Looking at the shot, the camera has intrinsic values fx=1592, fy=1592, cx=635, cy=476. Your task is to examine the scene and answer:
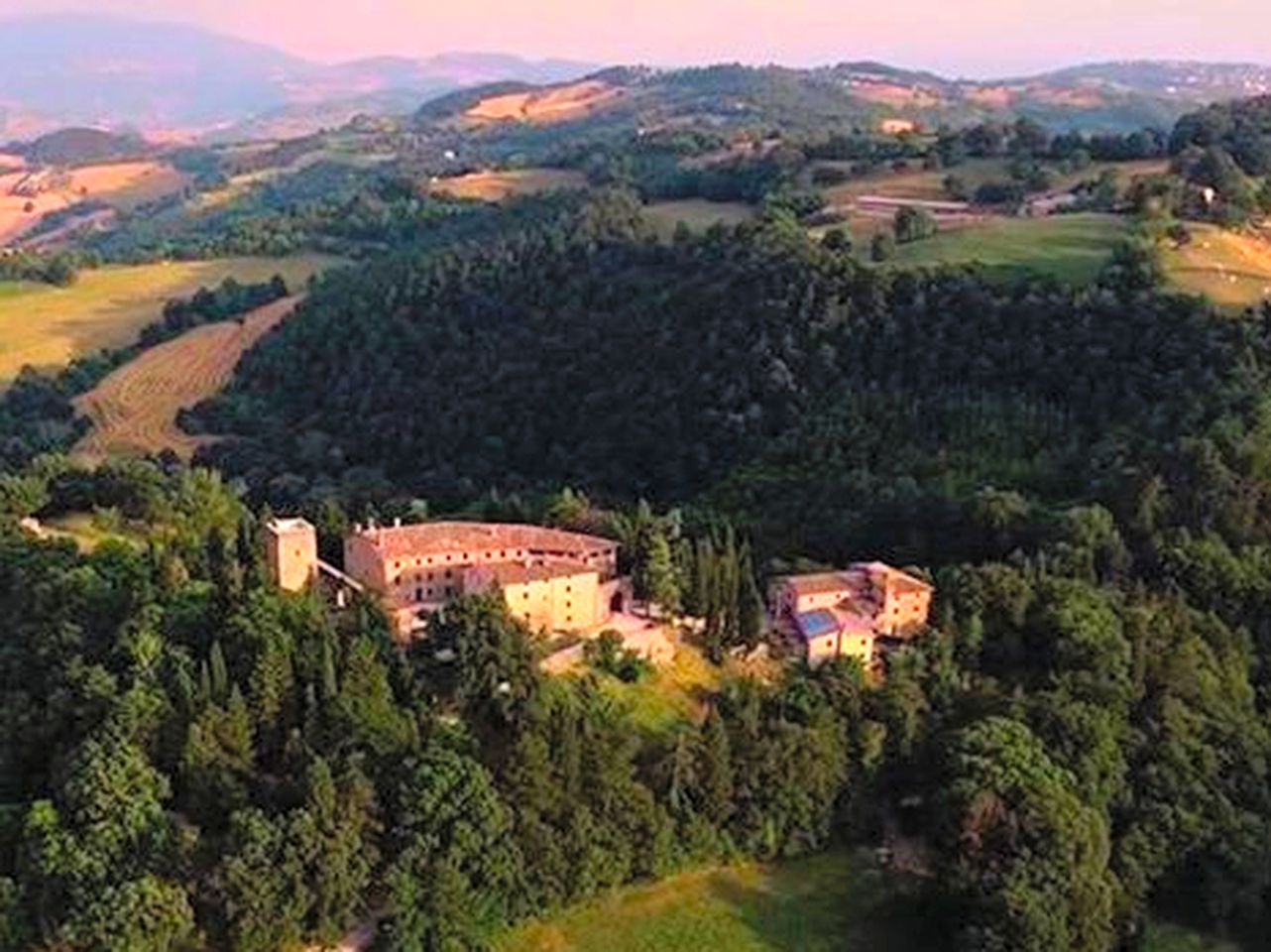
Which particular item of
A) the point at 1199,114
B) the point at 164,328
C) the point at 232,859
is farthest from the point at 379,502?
the point at 1199,114

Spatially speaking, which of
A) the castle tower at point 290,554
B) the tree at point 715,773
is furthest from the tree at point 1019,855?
the castle tower at point 290,554

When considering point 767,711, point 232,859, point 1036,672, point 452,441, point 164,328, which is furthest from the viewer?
point 164,328

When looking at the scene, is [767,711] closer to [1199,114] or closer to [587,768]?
[587,768]

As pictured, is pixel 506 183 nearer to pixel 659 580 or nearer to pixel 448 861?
pixel 659 580

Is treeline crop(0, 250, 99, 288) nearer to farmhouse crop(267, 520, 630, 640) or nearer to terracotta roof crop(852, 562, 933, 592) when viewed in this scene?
farmhouse crop(267, 520, 630, 640)

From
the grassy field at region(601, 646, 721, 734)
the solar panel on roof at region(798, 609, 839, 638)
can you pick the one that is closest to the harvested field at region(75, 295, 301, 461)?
the grassy field at region(601, 646, 721, 734)

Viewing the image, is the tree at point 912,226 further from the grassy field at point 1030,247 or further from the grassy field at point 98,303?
the grassy field at point 98,303
